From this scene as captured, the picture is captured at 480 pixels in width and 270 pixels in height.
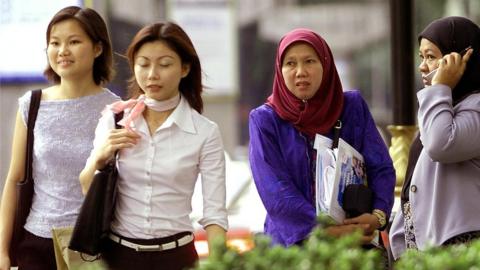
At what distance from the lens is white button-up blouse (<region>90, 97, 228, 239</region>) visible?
4.64 m

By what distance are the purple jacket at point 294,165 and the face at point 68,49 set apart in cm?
74

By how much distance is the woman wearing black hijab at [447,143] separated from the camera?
15.2ft

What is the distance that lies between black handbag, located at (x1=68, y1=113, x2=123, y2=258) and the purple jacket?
58 cm

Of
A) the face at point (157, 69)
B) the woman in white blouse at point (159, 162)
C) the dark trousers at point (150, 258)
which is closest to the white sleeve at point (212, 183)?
the woman in white blouse at point (159, 162)

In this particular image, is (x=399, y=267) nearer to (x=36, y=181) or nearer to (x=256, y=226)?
(x=36, y=181)

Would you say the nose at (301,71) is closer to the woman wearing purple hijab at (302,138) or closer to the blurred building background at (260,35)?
the woman wearing purple hijab at (302,138)

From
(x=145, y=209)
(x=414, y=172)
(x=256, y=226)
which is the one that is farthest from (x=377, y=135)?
(x=256, y=226)

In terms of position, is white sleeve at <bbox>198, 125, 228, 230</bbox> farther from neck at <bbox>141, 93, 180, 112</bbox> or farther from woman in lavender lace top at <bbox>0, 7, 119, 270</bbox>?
woman in lavender lace top at <bbox>0, 7, 119, 270</bbox>

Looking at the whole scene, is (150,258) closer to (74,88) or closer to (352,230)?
(352,230)

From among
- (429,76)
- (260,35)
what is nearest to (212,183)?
(429,76)

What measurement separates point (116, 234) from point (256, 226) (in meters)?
3.51

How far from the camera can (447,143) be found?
459cm

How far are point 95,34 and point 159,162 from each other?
758 millimetres

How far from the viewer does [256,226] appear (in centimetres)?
814
